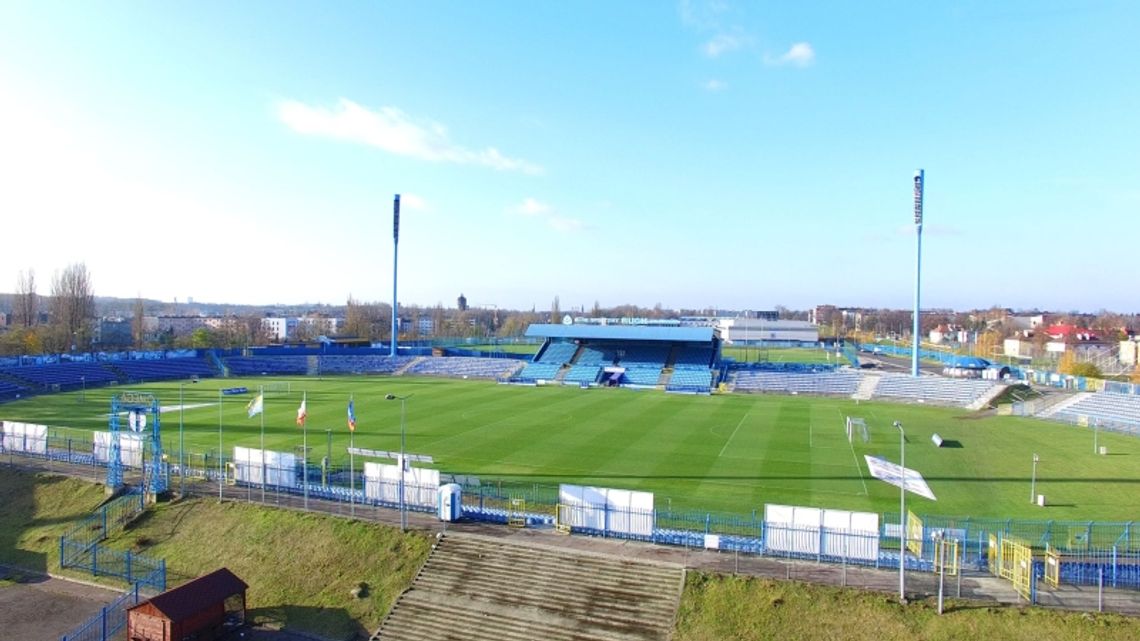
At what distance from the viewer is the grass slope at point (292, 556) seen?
2081 cm

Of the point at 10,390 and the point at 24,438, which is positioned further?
the point at 10,390

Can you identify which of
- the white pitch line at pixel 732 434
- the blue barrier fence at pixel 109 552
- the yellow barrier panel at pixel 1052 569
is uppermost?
the yellow barrier panel at pixel 1052 569

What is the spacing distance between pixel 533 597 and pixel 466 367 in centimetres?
6552

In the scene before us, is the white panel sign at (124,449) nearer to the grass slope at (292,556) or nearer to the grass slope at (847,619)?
the grass slope at (292,556)

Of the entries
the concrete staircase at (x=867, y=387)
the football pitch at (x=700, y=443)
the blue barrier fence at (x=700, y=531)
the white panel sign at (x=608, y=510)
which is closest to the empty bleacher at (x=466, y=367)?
the football pitch at (x=700, y=443)

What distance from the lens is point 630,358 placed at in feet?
263

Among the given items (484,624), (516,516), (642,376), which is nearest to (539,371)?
(642,376)

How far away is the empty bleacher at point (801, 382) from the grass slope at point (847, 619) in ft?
172

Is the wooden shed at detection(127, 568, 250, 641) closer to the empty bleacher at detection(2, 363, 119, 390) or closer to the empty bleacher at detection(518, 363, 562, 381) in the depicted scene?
the empty bleacher at detection(2, 363, 119, 390)

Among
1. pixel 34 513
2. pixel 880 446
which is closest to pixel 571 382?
pixel 880 446

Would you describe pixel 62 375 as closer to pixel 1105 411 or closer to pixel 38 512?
pixel 38 512

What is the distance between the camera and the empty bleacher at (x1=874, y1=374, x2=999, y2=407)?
61.3 meters

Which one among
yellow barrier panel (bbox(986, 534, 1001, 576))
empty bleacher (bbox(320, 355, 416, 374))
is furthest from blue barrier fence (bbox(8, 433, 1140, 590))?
empty bleacher (bbox(320, 355, 416, 374))

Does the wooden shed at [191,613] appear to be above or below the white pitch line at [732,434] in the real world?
below
